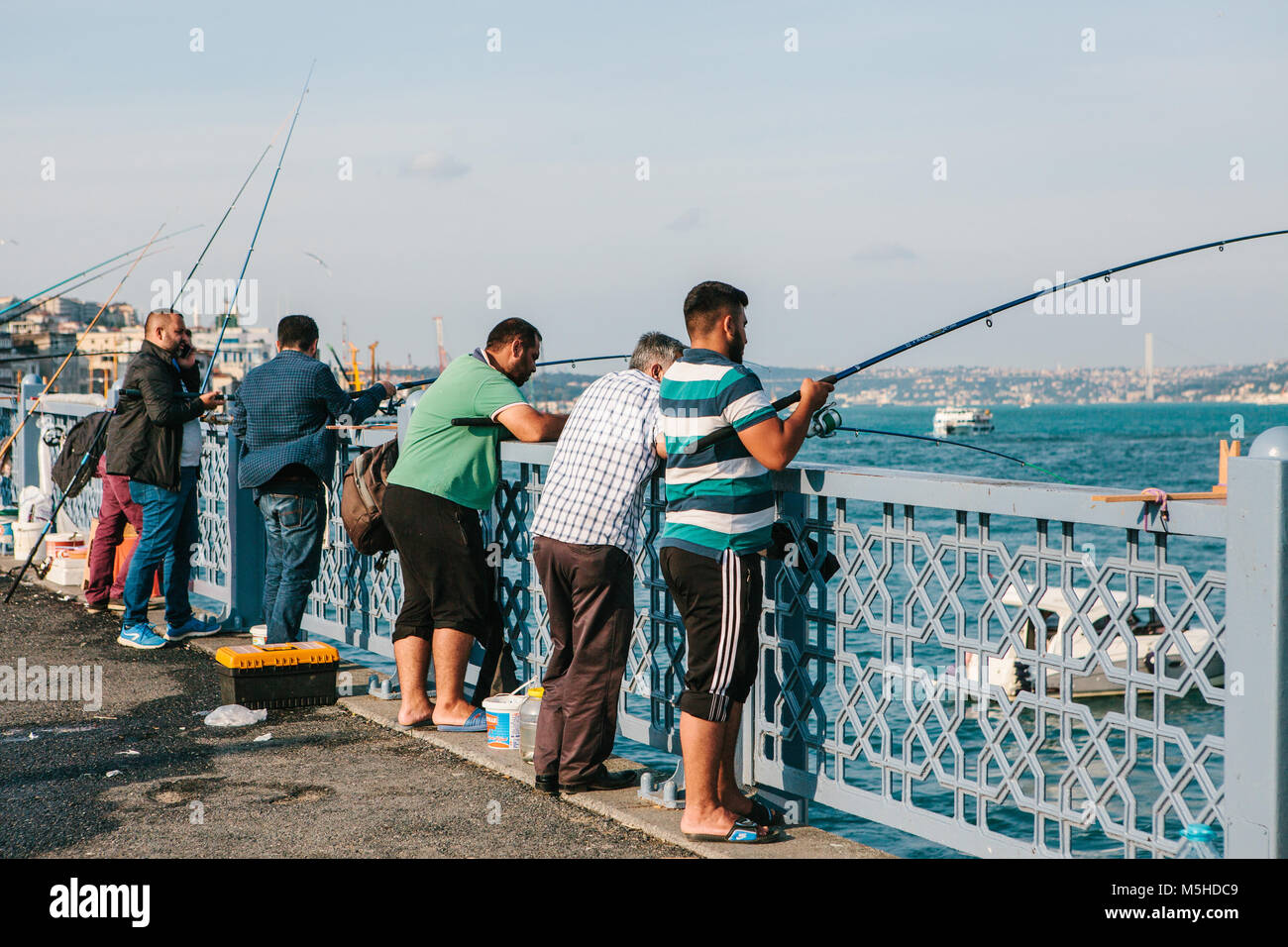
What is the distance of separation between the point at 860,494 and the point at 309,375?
3271 mm

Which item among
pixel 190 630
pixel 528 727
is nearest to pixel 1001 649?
pixel 528 727

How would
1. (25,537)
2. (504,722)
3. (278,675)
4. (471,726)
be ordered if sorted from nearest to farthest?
1. (504,722)
2. (471,726)
3. (278,675)
4. (25,537)

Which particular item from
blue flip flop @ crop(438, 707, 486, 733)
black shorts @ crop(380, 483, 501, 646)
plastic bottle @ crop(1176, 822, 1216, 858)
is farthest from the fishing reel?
blue flip flop @ crop(438, 707, 486, 733)

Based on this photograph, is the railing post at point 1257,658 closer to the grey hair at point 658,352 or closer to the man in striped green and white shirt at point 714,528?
the man in striped green and white shirt at point 714,528

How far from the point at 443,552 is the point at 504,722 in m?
0.70

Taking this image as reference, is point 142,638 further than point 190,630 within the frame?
No

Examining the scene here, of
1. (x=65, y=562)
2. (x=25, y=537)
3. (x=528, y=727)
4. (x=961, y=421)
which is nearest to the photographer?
(x=528, y=727)

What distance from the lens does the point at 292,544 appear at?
6.47 m

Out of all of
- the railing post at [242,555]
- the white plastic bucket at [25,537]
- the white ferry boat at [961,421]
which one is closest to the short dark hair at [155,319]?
the railing post at [242,555]

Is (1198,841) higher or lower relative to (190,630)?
higher

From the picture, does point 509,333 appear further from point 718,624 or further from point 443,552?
point 718,624

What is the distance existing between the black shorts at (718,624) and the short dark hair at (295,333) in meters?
3.11
